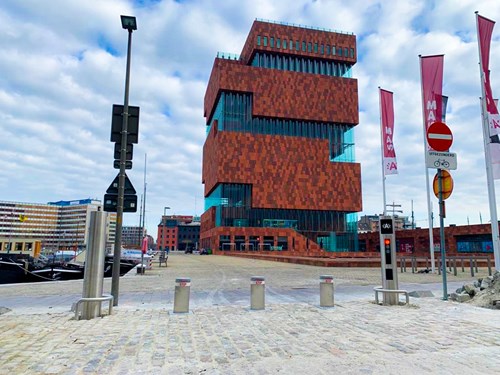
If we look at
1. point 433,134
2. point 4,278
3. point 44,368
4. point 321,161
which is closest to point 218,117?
point 321,161

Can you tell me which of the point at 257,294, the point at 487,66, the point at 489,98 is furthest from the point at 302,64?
the point at 257,294

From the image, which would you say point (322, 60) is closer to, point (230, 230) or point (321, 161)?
point (321, 161)

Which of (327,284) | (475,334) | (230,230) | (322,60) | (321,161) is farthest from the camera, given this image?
(322,60)

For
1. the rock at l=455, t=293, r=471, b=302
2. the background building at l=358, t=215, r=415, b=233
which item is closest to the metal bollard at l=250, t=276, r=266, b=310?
the rock at l=455, t=293, r=471, b=302

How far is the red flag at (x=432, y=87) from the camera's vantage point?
17078 mm

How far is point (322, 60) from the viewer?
85812 millimetres

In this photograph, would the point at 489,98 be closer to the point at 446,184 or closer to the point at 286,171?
the point at 446,184

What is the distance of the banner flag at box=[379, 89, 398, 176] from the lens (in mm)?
23656

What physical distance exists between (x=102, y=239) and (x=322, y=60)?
85255mm

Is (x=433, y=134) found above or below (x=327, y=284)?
above

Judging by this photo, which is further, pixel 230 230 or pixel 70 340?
pixel 230 230

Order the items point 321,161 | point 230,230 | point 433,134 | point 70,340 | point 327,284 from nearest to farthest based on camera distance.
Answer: point 70,340, point 327,284, point 433,134, point 230,230, point 321,161

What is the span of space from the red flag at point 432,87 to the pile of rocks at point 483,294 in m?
8.45

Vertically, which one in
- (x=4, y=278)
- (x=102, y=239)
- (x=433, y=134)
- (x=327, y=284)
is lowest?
(x=4, y=278)
